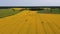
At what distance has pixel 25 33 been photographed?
1137 centimetres

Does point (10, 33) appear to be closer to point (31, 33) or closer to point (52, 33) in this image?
point (31, 33)

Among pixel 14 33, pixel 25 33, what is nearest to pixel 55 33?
pixel 25 33

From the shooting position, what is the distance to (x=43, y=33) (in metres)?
11.4

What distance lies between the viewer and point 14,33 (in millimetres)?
11180

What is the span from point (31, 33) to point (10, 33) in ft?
4.82

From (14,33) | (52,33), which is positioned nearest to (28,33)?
(14,33)

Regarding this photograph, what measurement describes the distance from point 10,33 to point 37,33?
6.26ft

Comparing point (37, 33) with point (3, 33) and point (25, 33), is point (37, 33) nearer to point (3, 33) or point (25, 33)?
point (25, 33)

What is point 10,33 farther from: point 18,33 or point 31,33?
point 31,33

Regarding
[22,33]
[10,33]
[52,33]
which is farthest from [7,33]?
[52,33]

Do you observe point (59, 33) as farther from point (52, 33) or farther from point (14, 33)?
point (14, 33)

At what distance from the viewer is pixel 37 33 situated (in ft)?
37.7

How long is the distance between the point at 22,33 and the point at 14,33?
21.9 inches

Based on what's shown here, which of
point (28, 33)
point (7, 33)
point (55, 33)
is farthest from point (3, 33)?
point (55, 33)
